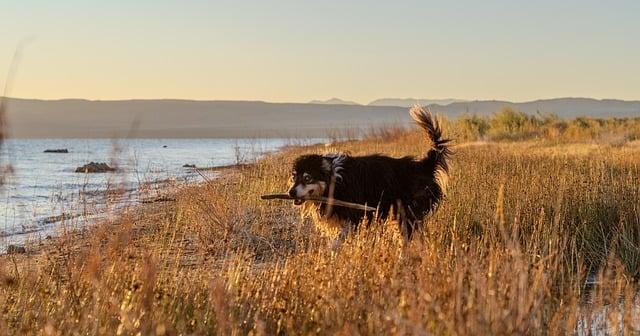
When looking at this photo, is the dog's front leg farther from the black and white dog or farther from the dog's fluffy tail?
the dog's fluffy tail

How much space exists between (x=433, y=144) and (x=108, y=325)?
443 cm

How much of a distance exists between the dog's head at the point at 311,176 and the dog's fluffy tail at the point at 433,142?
3.26 ft

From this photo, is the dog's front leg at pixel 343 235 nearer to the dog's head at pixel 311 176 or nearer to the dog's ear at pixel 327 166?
the dog's head at pixel 311 176

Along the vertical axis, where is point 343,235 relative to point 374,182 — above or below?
below

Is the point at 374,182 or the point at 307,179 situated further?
the point at 374,182

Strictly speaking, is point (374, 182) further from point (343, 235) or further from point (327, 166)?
point (343, 235)

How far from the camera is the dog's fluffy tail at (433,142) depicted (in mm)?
7188

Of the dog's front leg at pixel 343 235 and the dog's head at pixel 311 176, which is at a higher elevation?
the dog's head at pixel 311 176

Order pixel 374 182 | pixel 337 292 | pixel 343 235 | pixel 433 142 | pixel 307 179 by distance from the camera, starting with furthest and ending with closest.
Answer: pixel 433 142, pixel 374 182, pixel 307 179, pixel 343 235, pixel 337 292

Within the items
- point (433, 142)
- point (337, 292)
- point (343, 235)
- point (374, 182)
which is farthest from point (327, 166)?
point (337, 292)

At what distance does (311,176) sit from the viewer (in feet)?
23.0

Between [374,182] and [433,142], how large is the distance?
0.75 m

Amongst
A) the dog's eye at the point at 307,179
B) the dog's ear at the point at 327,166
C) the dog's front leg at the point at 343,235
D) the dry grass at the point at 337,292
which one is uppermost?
the dog's ear at the point at 327,166

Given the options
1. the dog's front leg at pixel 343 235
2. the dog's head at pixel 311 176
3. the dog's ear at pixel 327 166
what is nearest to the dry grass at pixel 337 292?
the dog's front leg at pixel 343 235
